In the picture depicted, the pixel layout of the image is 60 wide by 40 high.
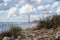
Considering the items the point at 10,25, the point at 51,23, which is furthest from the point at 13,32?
the point at 51,23

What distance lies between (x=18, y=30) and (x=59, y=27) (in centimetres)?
55

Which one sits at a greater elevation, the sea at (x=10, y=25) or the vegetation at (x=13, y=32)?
the sea at (x=10, y=25)

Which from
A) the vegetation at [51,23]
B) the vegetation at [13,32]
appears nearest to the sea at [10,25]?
the vegetation at [13,32]

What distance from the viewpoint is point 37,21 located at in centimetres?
174

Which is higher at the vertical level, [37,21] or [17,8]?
[17,8]

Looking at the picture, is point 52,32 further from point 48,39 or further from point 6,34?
point 6,34

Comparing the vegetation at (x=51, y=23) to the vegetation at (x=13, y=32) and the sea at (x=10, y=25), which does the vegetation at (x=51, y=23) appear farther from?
the vegetation at (x=13, y=32)

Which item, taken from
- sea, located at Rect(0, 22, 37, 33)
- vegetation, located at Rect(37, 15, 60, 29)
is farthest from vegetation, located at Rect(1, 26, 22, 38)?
vegetation, located at Rect(37, 15, 60, 29)

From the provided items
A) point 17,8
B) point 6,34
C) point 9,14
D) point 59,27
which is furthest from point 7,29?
point 59,27

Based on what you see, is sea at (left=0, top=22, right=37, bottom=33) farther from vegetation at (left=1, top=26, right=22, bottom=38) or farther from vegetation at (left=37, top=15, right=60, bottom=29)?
vegetation at (left=37, top=15, right=60, bottom=29)

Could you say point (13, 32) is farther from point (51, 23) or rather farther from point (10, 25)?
point (51, 23)

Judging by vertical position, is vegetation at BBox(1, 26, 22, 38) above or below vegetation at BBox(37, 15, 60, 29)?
below

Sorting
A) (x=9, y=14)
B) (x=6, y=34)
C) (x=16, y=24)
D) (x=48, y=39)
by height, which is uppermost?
(x=9, y=14)

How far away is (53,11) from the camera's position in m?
1.75
